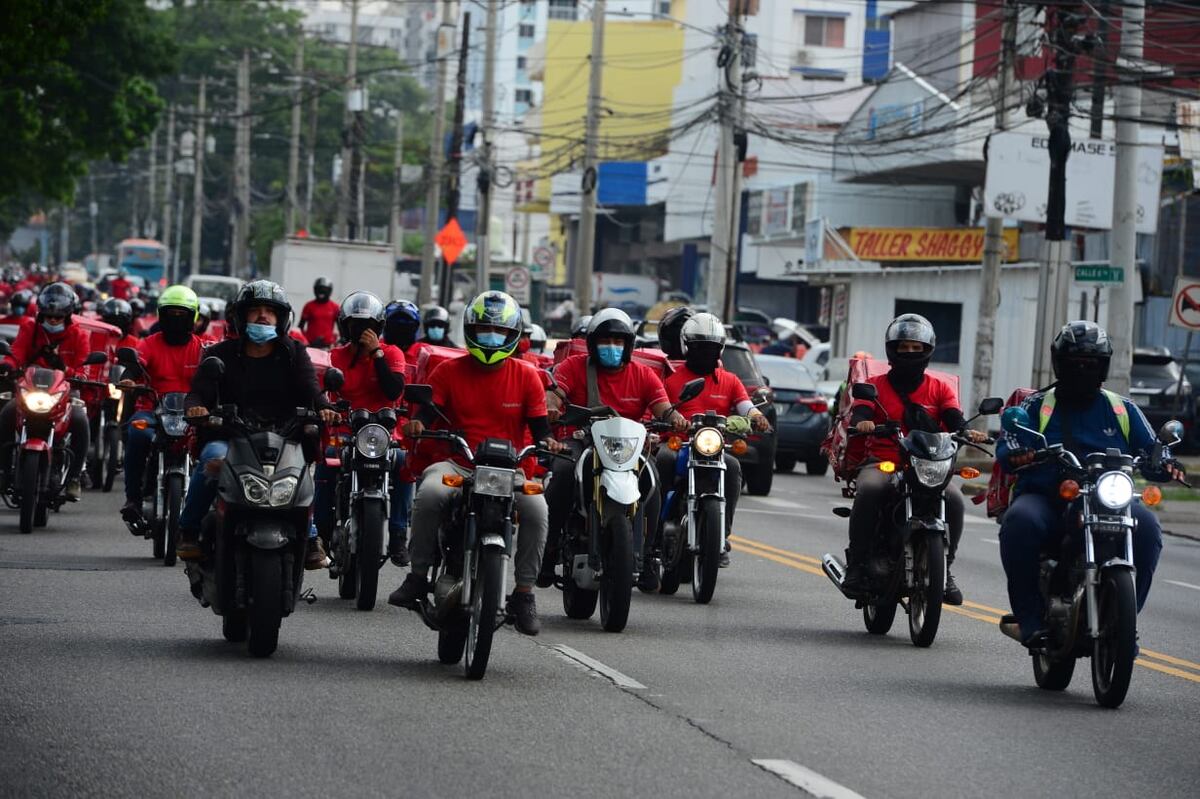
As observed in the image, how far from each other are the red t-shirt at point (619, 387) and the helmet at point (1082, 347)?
311 centimetres

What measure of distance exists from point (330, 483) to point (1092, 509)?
5021mm

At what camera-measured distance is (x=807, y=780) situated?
7.65 meters

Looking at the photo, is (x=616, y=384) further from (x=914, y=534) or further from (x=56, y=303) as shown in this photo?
(x=56, y=303)

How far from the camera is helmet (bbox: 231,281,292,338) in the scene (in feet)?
35.1

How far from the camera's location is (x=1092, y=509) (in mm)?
10070

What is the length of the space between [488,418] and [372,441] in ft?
6.46

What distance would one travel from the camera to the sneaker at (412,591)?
10180 mm

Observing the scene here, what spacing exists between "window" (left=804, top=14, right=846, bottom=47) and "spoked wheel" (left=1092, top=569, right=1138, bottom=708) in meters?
86.9

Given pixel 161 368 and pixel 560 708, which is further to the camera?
pixel 161 368

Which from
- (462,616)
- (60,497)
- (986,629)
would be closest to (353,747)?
(462,616)

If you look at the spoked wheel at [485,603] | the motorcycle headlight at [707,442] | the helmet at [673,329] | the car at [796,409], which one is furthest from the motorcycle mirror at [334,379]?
the car at [796,409]

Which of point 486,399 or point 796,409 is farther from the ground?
point 486,399

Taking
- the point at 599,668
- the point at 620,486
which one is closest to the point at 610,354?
the point at 620,486

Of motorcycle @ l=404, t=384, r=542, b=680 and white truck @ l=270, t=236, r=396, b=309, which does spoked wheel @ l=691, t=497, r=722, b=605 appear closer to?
motorcycle @ l=404, t=384, r=542, b=680
